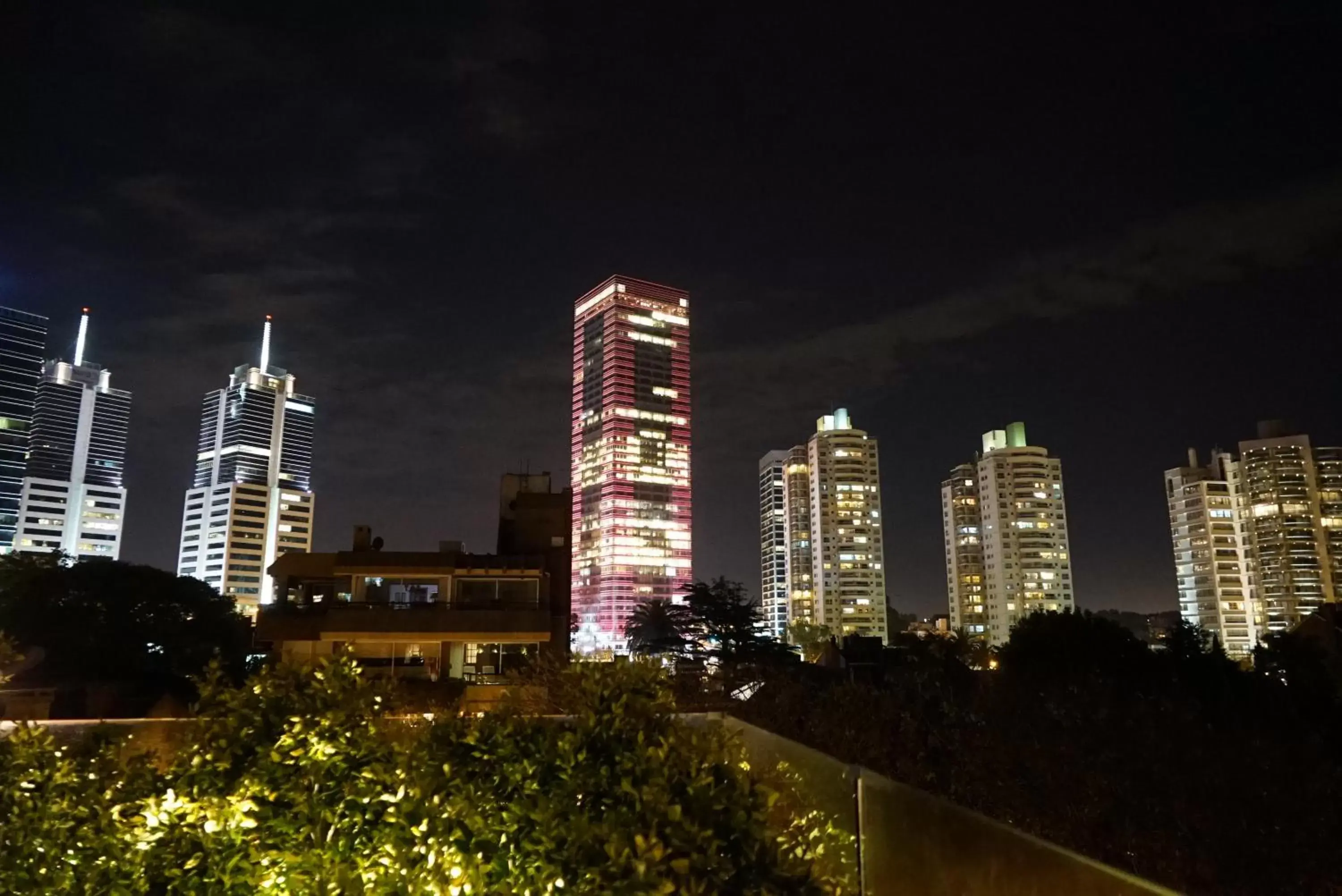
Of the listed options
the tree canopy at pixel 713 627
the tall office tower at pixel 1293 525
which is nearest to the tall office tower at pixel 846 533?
the tall office tower at pixel 1293 525

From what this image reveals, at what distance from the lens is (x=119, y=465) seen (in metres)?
176

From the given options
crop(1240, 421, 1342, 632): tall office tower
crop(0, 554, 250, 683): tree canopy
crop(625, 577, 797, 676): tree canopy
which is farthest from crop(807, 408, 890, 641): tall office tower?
crop(0, 554, 250, 683): tree canopy

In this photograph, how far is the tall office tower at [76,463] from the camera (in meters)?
142

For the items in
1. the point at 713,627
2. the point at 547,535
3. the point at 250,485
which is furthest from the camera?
the point at 250,485

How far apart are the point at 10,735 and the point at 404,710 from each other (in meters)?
3.57

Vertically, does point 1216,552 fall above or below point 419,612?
above

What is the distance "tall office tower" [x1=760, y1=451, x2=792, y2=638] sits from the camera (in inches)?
6793

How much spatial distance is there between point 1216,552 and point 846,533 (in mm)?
52829

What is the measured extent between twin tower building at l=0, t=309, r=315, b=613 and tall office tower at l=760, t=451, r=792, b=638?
291 ft

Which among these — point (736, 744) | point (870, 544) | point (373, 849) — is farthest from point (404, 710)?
point (870, 544)

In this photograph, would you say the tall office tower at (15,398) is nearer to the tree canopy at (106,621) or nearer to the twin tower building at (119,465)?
the twin tower building at (119,465)

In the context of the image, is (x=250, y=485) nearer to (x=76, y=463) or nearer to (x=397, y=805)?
(x=76, y=463)

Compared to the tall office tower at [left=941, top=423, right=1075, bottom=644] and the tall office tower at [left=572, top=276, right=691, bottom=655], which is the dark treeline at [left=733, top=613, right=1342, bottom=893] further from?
the tall office tower at [left=572, top=276, right=691, bottom=655]

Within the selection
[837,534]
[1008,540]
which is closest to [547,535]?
[1008,540]
